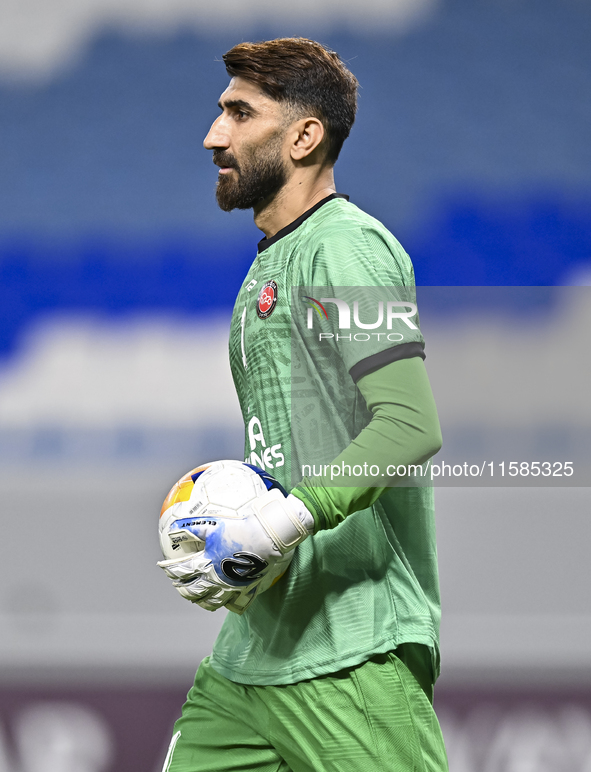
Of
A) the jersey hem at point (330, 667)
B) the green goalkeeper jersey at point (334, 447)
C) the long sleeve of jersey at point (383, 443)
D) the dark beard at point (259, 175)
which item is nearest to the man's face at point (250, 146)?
the dark beard at point (259, 175)

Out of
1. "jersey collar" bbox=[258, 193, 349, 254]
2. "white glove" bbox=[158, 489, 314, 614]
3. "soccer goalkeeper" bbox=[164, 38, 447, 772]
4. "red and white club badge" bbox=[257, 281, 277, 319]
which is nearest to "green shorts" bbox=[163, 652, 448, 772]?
"soccer goalkeeper" bbox=[164, 38, 447, 772]

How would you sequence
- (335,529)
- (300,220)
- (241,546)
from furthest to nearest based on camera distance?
1. (300,220)
2. (335,529)
3. (241,546)

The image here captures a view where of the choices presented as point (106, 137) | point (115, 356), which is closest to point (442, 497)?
point (115, 356)

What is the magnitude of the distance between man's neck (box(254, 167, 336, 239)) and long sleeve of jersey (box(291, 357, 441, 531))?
0.39m

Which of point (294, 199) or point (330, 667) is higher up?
point (294, 199)

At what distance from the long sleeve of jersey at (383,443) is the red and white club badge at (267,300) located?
220 mm

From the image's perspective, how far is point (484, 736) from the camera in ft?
6.37

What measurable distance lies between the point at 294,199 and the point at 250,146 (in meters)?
0.10

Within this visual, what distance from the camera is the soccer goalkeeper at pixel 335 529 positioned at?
37.7 inches

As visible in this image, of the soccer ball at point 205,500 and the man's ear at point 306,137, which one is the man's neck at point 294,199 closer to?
the man's ear at point 306,137

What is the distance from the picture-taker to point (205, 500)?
3.17ft

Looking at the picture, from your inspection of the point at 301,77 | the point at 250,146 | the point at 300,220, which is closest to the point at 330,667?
the point at 300,220

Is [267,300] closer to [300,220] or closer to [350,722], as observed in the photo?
[300,220]

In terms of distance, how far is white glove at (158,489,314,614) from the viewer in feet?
3.02
